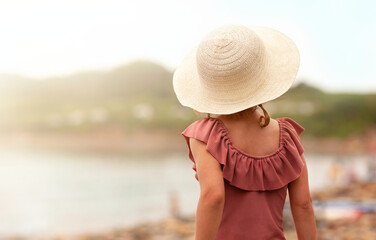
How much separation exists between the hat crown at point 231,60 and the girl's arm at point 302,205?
309 mm

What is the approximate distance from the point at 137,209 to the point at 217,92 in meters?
10.3

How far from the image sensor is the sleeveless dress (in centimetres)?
115

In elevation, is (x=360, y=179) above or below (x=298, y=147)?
below

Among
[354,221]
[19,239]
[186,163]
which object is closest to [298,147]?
[354,221]

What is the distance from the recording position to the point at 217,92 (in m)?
1.21

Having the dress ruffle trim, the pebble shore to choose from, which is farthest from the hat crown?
the pebble shore

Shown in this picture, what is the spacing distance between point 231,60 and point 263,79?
12cm

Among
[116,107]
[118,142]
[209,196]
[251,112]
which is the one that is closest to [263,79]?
[251,112]

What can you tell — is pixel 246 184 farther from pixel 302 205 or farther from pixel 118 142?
pixel 118 142

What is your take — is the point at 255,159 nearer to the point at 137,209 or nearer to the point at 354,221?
the point at 354,221

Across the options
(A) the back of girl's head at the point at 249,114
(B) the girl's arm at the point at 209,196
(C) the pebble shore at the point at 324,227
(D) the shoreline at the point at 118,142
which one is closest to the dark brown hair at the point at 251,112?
(A) the back of girl's head at the point at 249,114

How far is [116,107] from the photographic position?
21500 millimetres

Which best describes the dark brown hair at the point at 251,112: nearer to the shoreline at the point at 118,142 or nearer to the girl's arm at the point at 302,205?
the girl's arm at the point at 302,205

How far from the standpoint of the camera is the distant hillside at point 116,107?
19.5 meters
